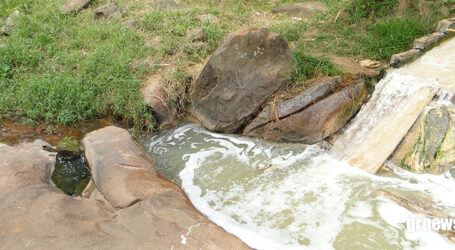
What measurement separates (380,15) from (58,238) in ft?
21.9

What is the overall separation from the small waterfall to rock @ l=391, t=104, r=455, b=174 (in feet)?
0.31

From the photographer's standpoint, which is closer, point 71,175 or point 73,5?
point 71,175

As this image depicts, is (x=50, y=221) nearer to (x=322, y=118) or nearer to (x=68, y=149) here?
(x=68, y=149)

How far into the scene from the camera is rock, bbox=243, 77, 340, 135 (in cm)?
510

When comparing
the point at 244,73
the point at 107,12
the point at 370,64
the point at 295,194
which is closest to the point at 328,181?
the point at 295,194

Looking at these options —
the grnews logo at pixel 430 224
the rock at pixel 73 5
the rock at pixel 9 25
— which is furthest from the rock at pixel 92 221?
the rock at pixel 73 5

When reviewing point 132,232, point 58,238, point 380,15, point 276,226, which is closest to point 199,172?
point 276,226

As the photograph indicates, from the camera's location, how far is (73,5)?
26.6ft

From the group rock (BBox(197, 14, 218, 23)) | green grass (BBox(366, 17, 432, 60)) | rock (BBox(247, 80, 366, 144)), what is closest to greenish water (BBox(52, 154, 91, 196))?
rock (BBox(247, 80, 366, 144))

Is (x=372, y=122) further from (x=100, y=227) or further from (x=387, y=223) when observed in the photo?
(x=100, y=227)

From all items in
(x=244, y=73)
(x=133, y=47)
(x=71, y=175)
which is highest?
(x=133, y=47)

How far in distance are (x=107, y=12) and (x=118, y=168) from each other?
16.7 ft

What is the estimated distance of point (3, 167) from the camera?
11.8ft

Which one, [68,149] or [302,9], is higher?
[302,9]
